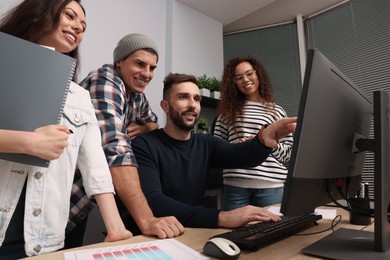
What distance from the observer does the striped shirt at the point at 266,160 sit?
1.67 metres

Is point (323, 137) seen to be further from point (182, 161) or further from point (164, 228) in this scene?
point (182, 161)

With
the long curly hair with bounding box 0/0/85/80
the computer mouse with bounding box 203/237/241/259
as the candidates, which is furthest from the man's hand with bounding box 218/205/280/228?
the long curly hair with bounding box 0/0/85/80

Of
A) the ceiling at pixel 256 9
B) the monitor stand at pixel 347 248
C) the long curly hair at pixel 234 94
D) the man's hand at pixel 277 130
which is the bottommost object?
the monitor stand at pixel 347 248

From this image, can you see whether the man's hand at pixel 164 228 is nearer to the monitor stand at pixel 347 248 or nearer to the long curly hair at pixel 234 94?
the monitor stand at pixel 347 248

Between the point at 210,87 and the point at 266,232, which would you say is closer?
the point at 266,232

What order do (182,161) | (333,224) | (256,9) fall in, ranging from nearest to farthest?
(333,224)
(182,161)
(256,9)

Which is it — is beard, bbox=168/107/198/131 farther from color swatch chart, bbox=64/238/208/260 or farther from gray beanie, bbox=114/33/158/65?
color swatch chart, bbox=64/238/208/260

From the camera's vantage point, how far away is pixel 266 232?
30.7 inches

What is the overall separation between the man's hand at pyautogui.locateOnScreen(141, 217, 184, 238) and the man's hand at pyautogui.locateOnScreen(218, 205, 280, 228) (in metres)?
0.15

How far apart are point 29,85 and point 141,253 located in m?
0.50

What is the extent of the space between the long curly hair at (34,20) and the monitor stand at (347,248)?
39.5 inches

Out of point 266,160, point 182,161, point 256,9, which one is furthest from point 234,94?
point 256,9

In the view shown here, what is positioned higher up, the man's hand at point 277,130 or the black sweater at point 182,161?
the man's hand at point 277,130

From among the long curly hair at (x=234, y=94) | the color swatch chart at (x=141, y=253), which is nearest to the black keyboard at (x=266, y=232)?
the color swatch chart at (x=141, y=253)
